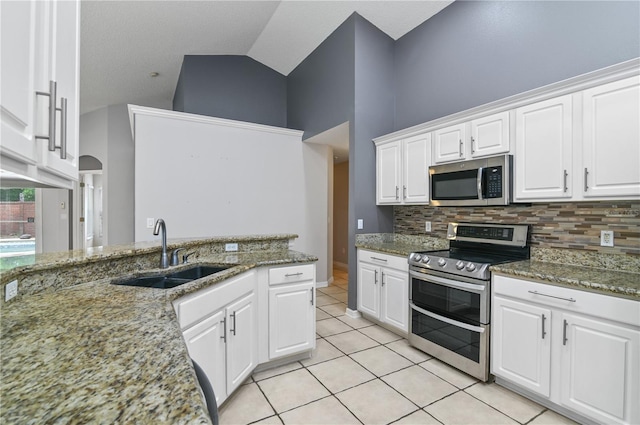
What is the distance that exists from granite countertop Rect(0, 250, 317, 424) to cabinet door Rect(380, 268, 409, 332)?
2.23 m

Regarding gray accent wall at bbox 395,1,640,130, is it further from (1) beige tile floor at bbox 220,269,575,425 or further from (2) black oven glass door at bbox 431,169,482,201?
(1) beige tile floor at bbox 220,269,575,425

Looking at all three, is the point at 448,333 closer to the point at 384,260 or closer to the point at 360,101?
the point at 384,260

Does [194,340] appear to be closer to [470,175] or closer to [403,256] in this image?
[403,256]

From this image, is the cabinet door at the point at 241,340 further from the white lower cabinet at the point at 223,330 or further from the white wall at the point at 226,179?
the white wall at the point at 226,179

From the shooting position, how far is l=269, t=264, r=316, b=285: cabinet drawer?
2.26 m

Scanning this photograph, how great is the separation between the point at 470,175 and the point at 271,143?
288 centimetres

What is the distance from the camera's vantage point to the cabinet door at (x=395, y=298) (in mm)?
2893

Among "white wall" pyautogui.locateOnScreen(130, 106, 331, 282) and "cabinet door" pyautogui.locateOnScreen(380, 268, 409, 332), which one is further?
"white wall" pyautogui.locateOnScreen(130, 106, 331, 282)

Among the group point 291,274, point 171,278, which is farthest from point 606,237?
Answer: point 171,278

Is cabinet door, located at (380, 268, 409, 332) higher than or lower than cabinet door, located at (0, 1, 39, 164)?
lower

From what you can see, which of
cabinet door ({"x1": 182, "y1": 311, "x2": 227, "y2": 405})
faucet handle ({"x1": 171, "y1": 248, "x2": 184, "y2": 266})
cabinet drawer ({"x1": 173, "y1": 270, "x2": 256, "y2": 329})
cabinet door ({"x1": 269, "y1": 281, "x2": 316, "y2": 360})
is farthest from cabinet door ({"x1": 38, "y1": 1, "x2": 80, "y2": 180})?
cabinet door ({"x1": 269, "y1": 281, "x2": 316, "y2": 360})

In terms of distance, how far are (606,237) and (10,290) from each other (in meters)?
3.36

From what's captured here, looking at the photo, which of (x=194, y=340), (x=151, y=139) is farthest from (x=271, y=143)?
(x=194, y=340)

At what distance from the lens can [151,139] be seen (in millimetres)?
3662
